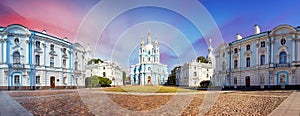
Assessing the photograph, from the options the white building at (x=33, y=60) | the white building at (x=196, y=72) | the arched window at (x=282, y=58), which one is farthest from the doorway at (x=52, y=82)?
the white building at (x=196, y=72)

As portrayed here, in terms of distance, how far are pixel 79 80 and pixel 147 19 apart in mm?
30783

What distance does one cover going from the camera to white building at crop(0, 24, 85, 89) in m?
26.1

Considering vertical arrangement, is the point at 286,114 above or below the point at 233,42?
below

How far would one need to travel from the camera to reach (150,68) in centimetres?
8688

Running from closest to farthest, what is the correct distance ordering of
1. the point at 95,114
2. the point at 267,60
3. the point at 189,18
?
the point at 95,114 → the point at 189,18 → the point at 267,60

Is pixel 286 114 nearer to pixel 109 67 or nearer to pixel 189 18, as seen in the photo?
pixel 189 18

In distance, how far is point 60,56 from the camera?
108ft

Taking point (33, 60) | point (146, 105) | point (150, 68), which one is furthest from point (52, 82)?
point (150, 68)

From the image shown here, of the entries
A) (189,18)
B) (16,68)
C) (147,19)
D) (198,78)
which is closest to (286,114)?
(189,18)

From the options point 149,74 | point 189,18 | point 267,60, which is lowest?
point 149,74

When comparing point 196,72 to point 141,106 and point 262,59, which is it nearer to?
point 262,59

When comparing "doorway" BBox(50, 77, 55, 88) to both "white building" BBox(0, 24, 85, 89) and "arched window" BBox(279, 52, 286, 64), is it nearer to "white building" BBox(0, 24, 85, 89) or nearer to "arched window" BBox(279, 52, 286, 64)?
"white building" BBox(0, 24, 85, 89)

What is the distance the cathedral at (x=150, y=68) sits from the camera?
280 feet

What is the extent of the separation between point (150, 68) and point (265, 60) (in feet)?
195
